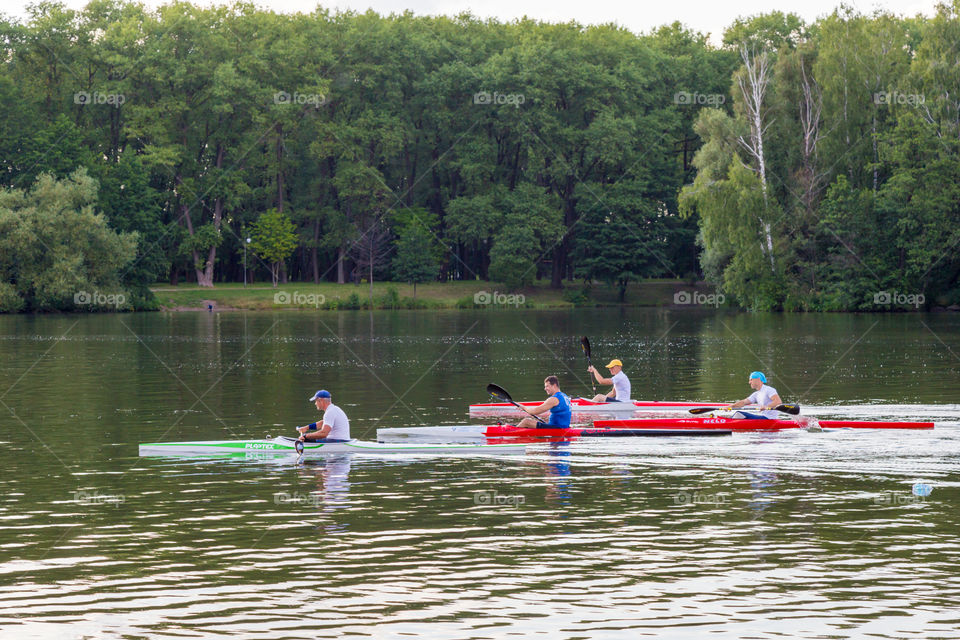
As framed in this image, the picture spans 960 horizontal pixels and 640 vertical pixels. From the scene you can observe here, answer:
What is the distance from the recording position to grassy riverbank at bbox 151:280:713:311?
3939 inches

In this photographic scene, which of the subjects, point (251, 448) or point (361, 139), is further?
point (361, 139)

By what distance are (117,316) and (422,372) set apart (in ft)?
173

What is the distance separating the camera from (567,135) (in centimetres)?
11662

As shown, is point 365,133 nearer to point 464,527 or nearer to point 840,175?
point 840,175

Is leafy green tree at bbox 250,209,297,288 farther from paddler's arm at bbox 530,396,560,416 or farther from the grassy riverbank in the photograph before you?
paddler's arm at bbox 530,396,560,416

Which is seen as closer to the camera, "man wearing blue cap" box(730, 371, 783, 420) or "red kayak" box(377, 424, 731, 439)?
"red kayak" box(377, 424, 731, 439)

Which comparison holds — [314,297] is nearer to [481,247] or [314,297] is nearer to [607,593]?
[481,247]

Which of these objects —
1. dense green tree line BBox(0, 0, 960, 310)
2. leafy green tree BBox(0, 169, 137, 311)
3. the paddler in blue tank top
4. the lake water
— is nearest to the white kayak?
the lake water

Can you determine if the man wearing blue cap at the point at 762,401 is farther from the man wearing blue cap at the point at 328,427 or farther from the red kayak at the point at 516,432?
the man wearing blue cap at the point at 328,427

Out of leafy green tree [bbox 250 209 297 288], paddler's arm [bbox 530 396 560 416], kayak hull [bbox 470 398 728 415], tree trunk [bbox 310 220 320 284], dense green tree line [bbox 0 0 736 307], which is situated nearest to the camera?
paddler's arm [bbox 530 396 560 416]

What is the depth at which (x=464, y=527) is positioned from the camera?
15.8 meters

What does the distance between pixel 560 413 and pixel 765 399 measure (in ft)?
17.1

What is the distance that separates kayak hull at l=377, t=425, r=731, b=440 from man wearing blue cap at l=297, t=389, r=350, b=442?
191 cm

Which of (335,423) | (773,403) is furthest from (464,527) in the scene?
(773,403)
